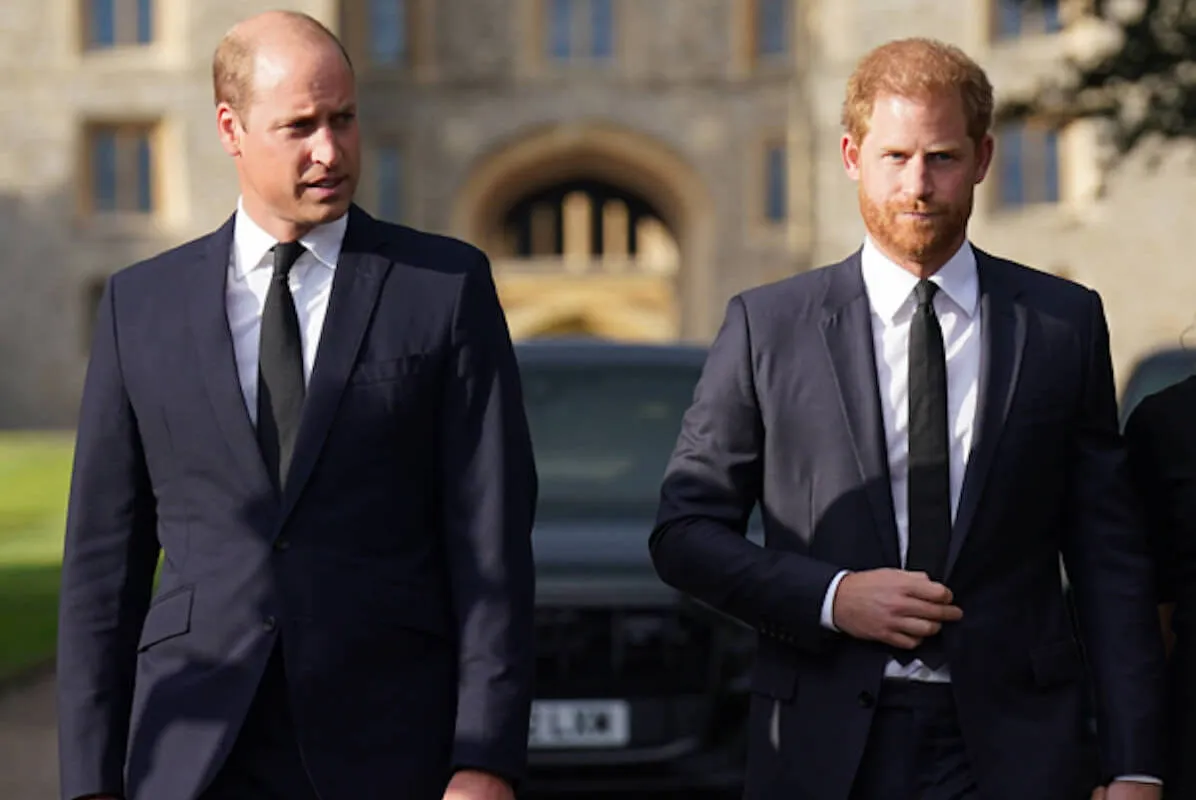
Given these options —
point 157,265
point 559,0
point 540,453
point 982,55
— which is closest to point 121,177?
point 559,0

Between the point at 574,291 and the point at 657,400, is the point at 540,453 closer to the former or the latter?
the point at 657,400

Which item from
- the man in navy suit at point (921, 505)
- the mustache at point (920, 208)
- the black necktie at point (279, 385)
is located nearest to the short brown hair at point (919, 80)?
the man in navy suit at point (921, 505)

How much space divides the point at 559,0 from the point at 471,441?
3841cm

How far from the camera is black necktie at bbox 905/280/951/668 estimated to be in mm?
3105

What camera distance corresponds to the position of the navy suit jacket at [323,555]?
2994 mm

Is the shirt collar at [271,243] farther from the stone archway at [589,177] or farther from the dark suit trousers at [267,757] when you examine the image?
the stone archway at [589,177]

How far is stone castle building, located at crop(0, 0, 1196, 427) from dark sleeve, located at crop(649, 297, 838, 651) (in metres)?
33.5

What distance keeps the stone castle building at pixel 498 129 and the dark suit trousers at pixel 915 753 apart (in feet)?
110

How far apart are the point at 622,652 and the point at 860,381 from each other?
9.08 ft

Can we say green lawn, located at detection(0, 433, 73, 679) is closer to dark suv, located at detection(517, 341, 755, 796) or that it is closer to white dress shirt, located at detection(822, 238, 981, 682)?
dark suv, located at detection(517, 341, 755, 796)

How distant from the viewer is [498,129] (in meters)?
39.8

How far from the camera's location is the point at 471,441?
307 cm

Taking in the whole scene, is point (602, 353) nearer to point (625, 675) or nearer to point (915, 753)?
point (625, 675)

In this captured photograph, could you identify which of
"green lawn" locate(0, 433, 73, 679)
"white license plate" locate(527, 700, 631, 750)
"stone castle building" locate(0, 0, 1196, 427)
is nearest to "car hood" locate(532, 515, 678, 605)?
"white license plate" locate(527, 700, 631, 750)
